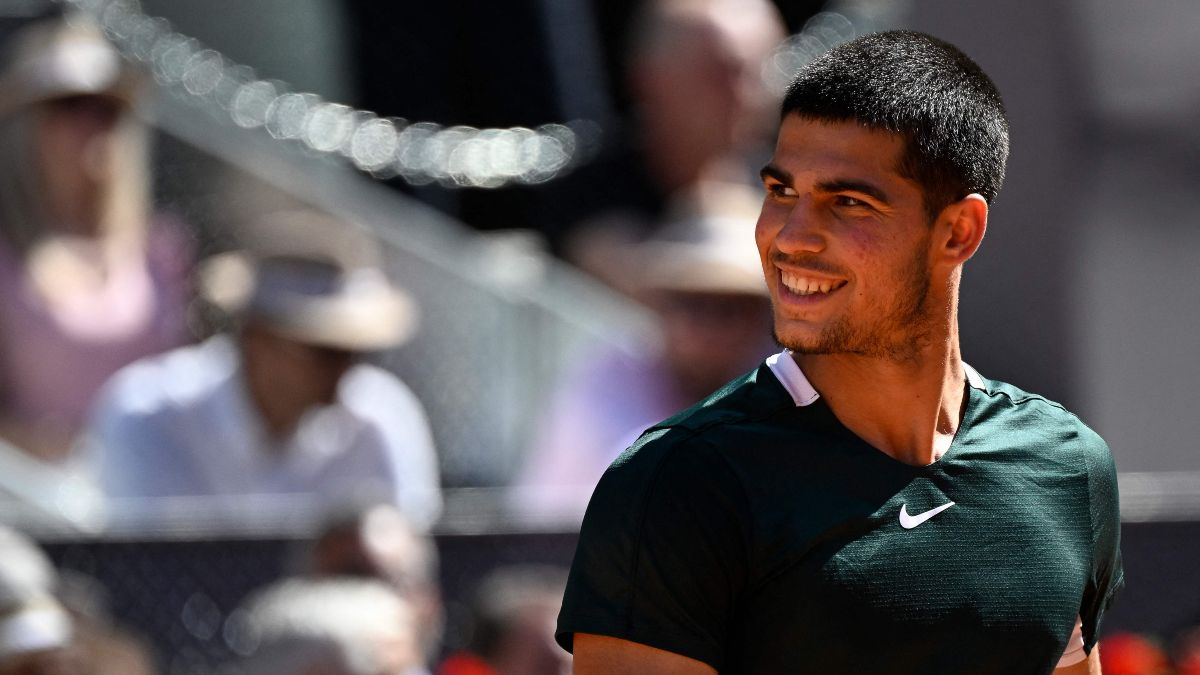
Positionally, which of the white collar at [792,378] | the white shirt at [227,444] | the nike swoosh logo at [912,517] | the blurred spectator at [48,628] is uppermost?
the white collar at [792,378]

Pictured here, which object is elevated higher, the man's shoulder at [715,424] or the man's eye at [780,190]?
the man's eye at [780,190]

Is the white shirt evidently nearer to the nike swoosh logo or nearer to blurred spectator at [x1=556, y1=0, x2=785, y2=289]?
blurred spectator at [x1=556, y1=0, x2=785, y2=289]

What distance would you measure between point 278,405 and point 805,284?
306cm

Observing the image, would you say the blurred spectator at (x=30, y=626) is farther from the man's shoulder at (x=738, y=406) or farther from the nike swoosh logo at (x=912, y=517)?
the nike swoosh logo at (x=912, y=517)

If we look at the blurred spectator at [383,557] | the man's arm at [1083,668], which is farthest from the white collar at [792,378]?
the blurred spectator at [383,557]

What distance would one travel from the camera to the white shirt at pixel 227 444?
470 centimetres

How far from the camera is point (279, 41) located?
603 centimetres

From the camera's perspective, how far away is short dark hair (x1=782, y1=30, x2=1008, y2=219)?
2023 millimetres

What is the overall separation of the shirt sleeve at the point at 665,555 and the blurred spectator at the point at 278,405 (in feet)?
8.60

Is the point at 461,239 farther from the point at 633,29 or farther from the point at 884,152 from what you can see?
the point at 884,152

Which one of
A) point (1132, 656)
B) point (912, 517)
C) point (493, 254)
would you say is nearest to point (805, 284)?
point (912, 517)

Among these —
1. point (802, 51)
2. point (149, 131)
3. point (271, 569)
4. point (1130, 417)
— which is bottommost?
point (271, 569)

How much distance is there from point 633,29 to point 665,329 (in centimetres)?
153

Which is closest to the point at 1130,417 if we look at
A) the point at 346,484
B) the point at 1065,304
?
the point at 1065,304
